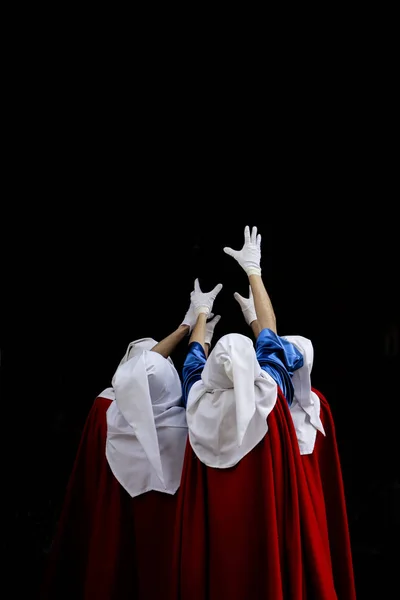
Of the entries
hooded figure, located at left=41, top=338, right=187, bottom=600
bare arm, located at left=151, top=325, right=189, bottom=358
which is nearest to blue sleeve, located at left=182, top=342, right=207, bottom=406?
hooded figure, located at left=41, top=338, right=187, bottom=600

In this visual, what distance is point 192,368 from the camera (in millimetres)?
1801

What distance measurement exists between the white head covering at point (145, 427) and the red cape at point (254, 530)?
183 mm

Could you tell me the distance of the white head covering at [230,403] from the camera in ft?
4.70

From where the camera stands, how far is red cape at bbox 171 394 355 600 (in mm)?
1472

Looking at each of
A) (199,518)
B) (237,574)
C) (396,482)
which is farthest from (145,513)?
(396,482)

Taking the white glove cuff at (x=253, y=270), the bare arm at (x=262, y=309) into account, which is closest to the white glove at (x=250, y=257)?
the white glove cuff at (x=253, y=270)

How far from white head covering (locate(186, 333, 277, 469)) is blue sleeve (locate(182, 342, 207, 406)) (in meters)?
0.20

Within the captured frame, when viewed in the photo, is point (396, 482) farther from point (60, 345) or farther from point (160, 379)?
point (60, 345)

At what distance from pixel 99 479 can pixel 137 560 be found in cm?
32

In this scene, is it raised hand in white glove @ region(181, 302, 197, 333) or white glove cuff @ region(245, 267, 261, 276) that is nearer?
white glove cuff @ region(245, 267, 261, 276)

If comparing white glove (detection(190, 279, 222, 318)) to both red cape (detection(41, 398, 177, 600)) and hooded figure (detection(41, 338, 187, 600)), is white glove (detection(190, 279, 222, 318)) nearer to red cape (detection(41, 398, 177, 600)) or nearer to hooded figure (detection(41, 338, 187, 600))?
hooded figure (detection(41, 338, 187, 600))

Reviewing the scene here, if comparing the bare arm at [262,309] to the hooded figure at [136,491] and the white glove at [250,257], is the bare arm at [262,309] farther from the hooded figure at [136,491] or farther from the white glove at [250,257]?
the hooded figure at [136,491]

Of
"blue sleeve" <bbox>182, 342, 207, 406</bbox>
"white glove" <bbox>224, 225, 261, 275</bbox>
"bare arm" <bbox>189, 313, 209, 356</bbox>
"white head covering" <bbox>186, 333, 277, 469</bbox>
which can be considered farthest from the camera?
"white glove" <bbox>224, 225, 261, 275</bbox>

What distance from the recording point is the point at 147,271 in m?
2.81
